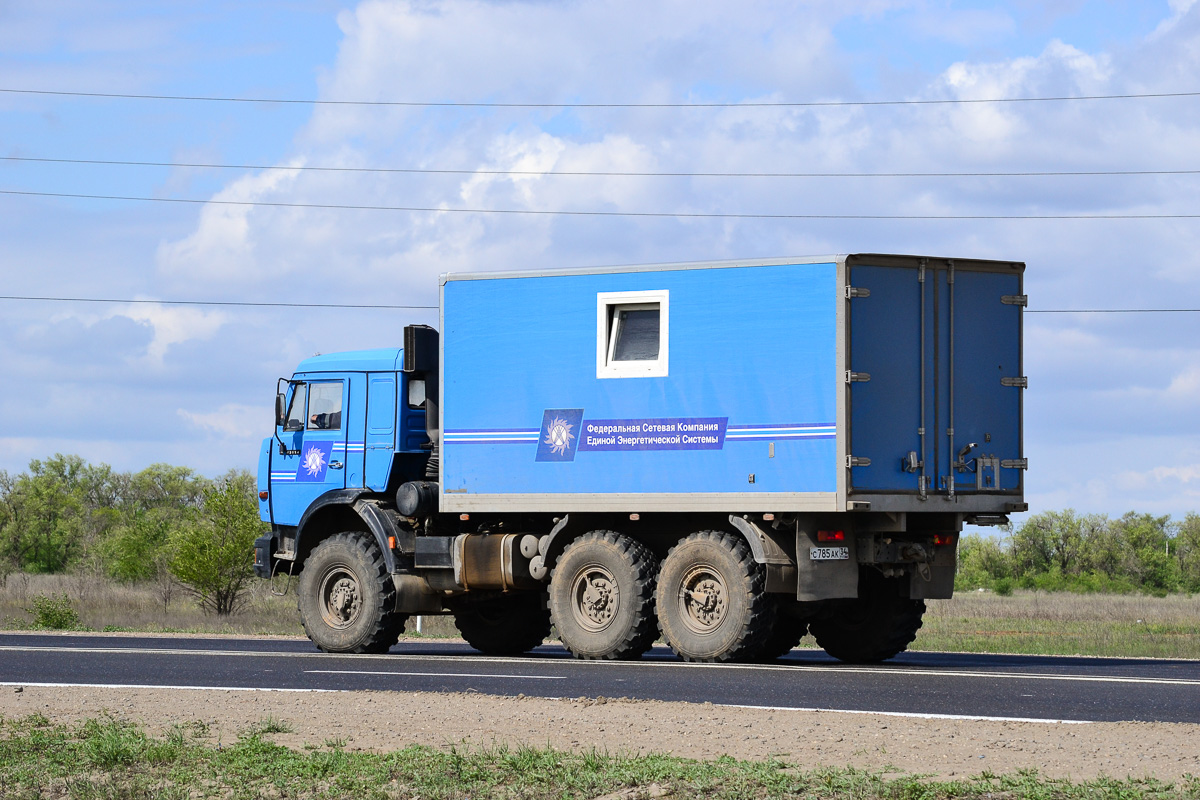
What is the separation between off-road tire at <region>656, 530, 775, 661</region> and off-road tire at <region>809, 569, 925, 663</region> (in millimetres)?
1598

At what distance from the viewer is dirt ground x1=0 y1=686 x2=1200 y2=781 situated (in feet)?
Result: 29.7

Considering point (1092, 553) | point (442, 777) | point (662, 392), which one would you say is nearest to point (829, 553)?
point (662, 392)

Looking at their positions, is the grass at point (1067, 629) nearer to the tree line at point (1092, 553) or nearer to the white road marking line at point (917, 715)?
the white road marking line at point (917, 715)

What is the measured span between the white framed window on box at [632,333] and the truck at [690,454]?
2 centimetres

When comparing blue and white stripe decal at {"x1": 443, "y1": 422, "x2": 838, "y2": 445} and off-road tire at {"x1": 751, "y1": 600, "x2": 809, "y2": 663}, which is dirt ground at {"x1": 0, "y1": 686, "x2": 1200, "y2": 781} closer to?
blue and white stripe decal at {"x1": 443, "y1": 422, "x2": 838, "y2": 445}

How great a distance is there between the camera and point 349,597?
63.1 ft

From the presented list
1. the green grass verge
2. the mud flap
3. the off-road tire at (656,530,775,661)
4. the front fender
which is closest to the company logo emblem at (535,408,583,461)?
the off-road tire at (656,530,775,661)

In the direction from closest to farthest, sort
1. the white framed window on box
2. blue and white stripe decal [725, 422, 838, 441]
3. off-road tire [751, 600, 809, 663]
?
blue and white stripe decal [725, 422, 838, 441], the white framed window on box, off-road tire [751, 600, 809, 663]

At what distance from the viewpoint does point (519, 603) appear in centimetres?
2009

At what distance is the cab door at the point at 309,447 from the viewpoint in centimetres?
1952

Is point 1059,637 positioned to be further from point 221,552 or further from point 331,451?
point 221,552

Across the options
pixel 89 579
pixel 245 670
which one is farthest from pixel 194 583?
pixel 245 670

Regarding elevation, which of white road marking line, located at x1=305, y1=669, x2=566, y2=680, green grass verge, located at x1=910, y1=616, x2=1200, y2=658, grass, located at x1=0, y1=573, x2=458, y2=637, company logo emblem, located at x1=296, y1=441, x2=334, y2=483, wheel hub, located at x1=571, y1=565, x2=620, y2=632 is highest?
company logo emblem, located at x1=296, y1=441, x2=334, y2=483

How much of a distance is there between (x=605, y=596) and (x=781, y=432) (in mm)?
2739
